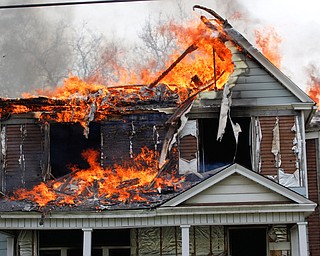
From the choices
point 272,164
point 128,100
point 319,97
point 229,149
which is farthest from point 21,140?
point 319,97

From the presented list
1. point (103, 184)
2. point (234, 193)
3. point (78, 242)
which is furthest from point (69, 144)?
point (234, 193)

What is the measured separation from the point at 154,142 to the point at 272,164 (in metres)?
3.39

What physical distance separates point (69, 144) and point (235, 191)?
5.73m

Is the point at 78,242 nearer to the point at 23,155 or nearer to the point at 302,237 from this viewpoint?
the point at 23,155

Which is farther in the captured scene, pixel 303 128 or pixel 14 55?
pixel 14 55

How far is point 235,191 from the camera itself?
606 inches

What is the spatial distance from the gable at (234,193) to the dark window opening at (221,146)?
8.75 ft

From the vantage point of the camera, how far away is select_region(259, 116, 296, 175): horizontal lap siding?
17.9 meters

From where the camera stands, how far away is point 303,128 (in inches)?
709

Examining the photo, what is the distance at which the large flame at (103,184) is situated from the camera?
16.1 meters

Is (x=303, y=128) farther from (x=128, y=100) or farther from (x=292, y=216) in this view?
(x=128, y=100)

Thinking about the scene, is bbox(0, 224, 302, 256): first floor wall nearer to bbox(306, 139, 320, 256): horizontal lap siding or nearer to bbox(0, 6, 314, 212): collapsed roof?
→ bbox(0, 6, 314, 212): collapsed roof

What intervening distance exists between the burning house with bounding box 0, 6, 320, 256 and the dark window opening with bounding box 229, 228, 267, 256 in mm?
27

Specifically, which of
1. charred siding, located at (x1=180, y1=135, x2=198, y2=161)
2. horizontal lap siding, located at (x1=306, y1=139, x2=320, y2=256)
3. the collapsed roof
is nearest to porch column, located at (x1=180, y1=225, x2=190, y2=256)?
the collapsed roof
